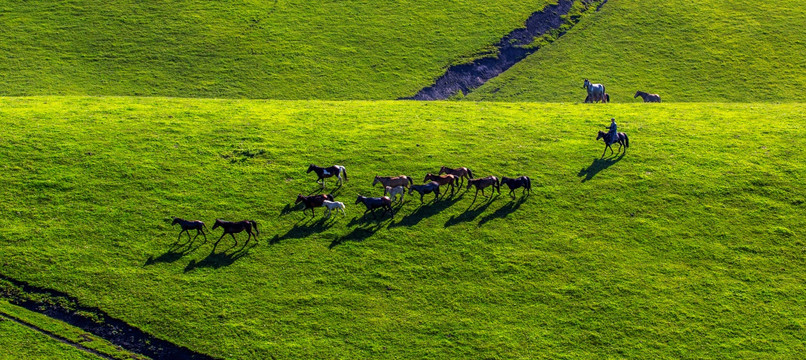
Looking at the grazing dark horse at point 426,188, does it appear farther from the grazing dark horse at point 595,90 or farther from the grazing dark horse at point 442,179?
the grazing dark horse at point 595,90

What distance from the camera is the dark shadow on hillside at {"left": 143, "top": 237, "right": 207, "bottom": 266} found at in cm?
3016

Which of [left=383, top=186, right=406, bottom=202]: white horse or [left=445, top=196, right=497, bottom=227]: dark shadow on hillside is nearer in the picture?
[left=445, top=196, right=497, bottom=227]: dark shadow on hillside

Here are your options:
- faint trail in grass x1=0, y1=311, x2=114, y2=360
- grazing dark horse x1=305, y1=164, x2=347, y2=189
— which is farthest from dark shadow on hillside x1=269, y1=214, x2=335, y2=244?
faint trail in grass x1=0, y1=311, x2=114, y2=360

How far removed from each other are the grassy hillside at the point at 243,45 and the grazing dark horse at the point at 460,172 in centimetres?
2876

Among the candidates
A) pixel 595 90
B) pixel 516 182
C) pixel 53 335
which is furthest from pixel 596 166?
pixel 53 335

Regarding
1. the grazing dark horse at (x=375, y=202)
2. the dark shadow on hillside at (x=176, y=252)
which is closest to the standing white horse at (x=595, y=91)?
the grazing dark horse at (x=375, y=202)

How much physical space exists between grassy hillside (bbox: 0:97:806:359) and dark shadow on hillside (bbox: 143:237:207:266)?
0.15m

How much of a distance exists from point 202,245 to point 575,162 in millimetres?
22616

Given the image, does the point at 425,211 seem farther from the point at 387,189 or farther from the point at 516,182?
the point at 516,182

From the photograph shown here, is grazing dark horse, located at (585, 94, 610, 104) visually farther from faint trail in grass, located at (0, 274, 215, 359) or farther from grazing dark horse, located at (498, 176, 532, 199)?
faint trail in grass, located at (0, 274, 215, 359)

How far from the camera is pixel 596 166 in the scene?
3891cm

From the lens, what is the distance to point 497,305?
2853cm

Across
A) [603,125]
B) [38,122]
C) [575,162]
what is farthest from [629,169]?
[38,122]

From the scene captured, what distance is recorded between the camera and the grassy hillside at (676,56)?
6397 cm
